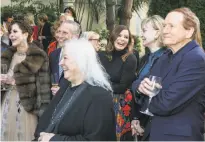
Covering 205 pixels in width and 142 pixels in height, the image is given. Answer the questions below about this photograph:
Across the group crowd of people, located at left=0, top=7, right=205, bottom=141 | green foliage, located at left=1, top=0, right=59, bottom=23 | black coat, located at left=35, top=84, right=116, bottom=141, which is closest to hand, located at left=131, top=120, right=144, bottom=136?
crowd of people, located at left=0, top=7, right=205, bottom=141

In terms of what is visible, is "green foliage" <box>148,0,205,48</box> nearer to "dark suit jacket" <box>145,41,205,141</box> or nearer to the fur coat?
the fur coat

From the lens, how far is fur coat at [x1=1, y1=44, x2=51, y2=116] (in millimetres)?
4332

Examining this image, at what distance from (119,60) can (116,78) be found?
26cm

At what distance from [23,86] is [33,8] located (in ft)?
36.9

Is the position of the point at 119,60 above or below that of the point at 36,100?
above

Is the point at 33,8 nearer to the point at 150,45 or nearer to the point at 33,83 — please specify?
the point at 33,83

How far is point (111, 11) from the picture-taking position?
11797mm

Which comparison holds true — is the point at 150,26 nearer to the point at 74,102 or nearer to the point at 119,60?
the point at 119,60

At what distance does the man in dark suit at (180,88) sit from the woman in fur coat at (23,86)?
1809mm

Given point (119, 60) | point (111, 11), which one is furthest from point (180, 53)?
point (111, 11)

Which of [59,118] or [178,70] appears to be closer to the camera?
[178,70]

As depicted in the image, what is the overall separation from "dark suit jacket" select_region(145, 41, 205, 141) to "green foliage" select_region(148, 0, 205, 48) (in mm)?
8687

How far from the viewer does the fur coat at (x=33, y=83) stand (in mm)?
4332

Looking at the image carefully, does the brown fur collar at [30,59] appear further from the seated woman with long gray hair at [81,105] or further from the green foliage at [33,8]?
the green foliage at [33,8]
